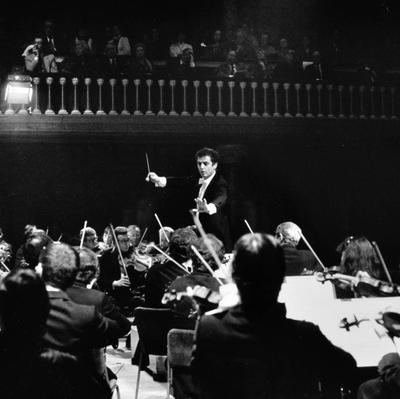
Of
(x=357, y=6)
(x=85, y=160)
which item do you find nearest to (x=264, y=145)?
(x=85, y=160)

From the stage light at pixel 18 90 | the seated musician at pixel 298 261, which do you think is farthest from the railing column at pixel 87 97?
the seated musician at pixel 298 261

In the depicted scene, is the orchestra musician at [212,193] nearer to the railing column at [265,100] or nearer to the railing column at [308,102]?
the railing column at [265,100]

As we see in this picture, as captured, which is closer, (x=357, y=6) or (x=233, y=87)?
(x=233, y=87)

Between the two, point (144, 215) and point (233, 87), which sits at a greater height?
point (233, 87)

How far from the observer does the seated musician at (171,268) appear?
16.3 ft

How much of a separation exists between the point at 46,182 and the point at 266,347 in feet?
33.6

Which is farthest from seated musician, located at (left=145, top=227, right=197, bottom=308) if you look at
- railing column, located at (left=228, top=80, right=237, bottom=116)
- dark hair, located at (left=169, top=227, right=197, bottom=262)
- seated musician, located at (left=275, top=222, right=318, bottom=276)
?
railing column, located at (left=228, top=80, right=237, bottom=116)

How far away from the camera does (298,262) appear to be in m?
5.55

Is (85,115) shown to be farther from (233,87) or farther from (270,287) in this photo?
(270,287)

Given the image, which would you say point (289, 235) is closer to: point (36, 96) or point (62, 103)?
point (62, 103)

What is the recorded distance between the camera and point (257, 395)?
2.31 meters

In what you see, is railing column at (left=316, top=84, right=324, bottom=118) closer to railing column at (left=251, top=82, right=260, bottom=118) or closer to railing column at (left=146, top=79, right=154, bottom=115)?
railing column at (left=251, top=82, right=260, bottom=118)

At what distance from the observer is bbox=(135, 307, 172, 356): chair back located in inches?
176

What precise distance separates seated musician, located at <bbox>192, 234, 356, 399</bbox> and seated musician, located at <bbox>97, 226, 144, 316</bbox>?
14.5 feet
